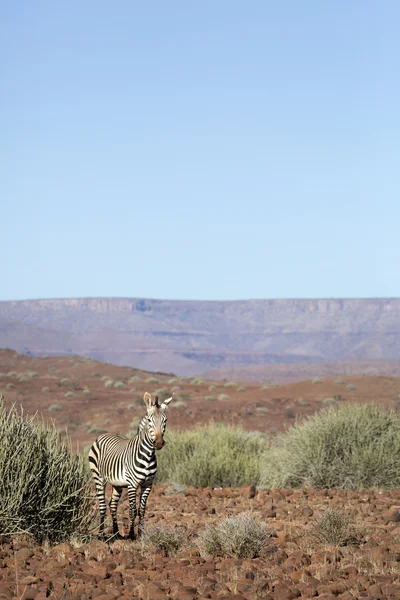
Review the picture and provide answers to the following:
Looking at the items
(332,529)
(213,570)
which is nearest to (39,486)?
(213,570)

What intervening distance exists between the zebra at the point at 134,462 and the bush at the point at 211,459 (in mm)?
6374

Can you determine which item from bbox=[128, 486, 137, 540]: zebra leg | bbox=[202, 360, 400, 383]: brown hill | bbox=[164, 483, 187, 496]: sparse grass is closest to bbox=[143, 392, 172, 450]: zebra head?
bbox=[128, 486, 137, 540]: zebra leg

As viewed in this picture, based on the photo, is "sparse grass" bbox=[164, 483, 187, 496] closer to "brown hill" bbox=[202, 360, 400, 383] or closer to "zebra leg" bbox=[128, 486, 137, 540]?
"zebra leg" bbox=[128, 486, 137, 540]

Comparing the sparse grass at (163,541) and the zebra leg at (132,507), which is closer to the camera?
the sparse grass at (163,541)

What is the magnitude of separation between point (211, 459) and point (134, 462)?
24.5 feet

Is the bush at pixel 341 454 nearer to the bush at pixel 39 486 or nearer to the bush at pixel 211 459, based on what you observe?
the bush at pixel 211 459

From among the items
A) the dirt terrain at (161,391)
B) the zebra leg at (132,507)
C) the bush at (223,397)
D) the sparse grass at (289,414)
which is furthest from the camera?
Answer: the bush at (223,397)

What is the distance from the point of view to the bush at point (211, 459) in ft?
55.7

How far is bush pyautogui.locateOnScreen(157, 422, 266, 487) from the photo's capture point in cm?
1697

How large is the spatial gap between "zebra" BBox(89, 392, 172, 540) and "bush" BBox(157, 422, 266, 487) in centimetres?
637

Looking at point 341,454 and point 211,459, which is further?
point 211,459

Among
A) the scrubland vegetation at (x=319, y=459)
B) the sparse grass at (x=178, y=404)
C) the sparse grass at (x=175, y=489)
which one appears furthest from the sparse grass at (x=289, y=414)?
the sparse grass at (x=175, y=489)

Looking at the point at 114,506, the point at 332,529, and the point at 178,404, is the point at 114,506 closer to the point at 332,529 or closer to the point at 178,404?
the point at 332,529

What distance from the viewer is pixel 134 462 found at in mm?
9852
